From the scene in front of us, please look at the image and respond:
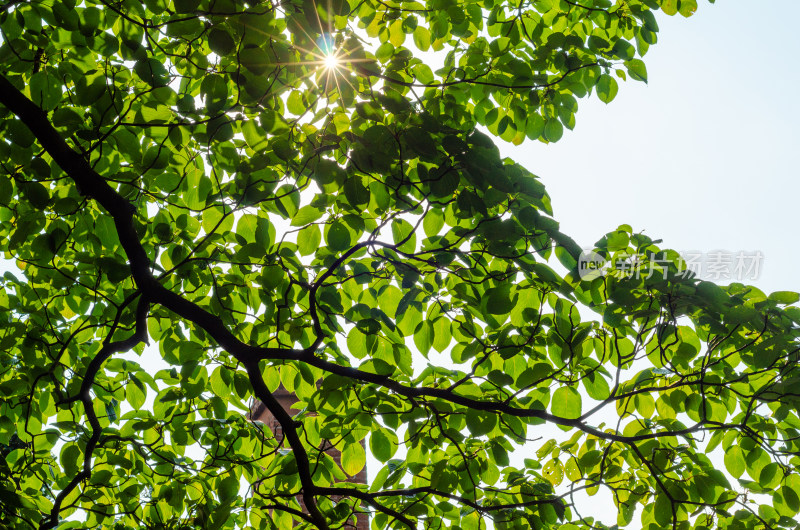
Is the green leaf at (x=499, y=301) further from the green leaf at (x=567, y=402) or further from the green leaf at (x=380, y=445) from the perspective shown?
the green leaf at (x=380, y=445)

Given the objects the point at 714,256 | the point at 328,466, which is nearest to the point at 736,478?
the point at 714,256

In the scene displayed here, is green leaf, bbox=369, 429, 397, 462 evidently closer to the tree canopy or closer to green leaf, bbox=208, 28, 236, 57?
the tree canopy

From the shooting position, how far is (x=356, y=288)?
3188mm

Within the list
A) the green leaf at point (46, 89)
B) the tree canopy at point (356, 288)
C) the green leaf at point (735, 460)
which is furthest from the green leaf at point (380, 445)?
the green leaf at point (46, 89)

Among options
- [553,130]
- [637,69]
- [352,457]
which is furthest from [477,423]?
[637,69]

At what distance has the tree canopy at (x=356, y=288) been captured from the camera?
2.51 metres

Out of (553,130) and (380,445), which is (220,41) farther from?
(380,445)

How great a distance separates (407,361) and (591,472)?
130 cm

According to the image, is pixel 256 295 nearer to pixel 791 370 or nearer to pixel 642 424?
pixel 642 424

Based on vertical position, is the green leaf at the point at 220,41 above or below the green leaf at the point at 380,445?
above

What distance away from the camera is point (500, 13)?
359cm

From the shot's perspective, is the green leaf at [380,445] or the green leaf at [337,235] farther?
the green leaf at [380,445]

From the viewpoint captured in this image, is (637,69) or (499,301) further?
(637,69)

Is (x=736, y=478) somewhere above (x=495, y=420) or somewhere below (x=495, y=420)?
below
